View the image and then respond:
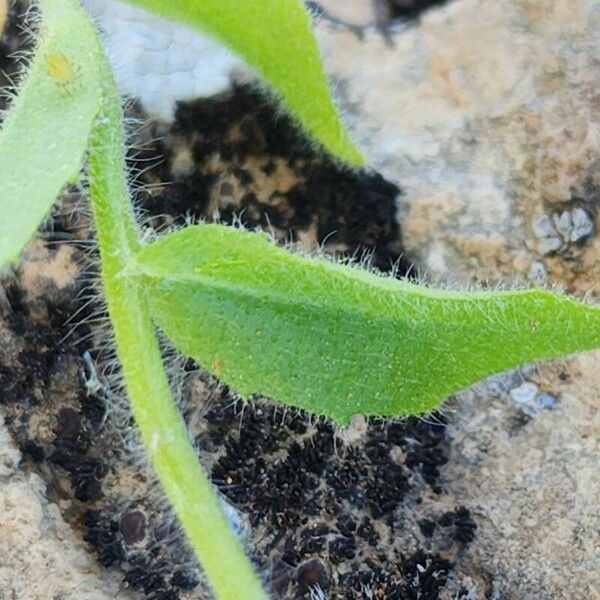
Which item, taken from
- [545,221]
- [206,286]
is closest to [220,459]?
[206,286]

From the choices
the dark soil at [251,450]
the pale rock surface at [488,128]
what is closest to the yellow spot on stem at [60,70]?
the dark soil at [251,450]

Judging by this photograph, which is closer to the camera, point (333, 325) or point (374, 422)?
point (333, 325)

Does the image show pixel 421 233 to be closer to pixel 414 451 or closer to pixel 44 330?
pixel 414 451

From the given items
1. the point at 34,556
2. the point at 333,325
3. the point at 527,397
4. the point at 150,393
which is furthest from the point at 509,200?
the point at 34,556

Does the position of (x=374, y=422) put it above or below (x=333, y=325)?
below

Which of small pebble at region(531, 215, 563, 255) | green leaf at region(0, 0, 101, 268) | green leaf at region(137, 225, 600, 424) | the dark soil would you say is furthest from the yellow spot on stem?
small pebble at region(531, 215, 563, 255)

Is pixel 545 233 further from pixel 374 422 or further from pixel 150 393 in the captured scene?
pixel 150 393

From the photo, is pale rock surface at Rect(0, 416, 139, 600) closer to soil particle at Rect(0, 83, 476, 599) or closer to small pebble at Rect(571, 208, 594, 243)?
soil particle at Rect(0, 83, 476, 599)
